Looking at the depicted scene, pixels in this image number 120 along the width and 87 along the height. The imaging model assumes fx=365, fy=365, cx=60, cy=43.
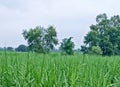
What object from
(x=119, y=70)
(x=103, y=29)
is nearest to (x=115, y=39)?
(x=103, y=29)

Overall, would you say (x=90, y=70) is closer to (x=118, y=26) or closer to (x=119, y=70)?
(x=119, y=70)

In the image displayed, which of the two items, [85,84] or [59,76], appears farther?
[59,76]

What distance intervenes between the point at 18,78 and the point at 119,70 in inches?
50.9

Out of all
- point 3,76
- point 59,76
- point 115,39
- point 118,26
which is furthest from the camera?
point 118,26

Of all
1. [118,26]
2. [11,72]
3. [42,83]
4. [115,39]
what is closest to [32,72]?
[11,72]

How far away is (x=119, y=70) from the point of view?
3143mm

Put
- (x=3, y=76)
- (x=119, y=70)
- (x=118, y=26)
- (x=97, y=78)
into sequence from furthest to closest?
(x=118, y=26) → (x=119, y=70) → (x=3, y=76) → (x=97, y=78)

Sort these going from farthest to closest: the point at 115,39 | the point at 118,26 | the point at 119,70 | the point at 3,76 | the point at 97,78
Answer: the point at 118,26 → the point at 115,39 → the point at 119,70 → the point at 3,76 → the point at 97,78

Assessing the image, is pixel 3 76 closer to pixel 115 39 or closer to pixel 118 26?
pixel 115 39

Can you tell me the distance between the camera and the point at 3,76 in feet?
7.21

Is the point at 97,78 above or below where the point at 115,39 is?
below

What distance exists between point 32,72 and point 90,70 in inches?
14.6

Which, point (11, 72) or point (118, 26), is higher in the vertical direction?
point (118, 26)

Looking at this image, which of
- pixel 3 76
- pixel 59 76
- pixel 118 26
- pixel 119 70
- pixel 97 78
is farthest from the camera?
pixel 118 26
